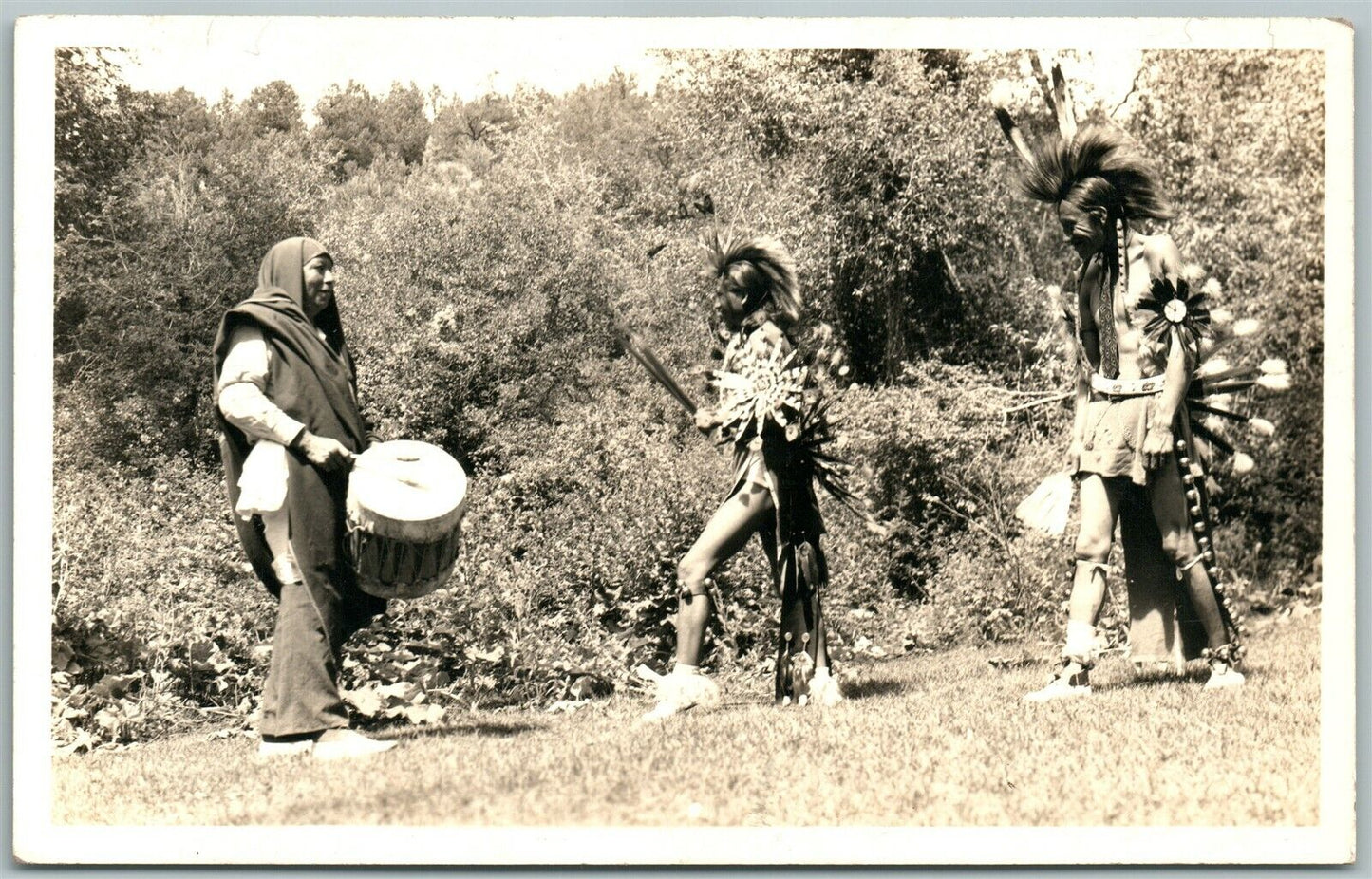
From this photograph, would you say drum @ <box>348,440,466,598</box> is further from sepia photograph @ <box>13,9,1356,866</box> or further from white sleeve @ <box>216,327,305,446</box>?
white sleeve @ <box>216,327,305,446</box>

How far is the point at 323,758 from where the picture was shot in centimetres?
753

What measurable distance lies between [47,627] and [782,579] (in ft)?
10.8

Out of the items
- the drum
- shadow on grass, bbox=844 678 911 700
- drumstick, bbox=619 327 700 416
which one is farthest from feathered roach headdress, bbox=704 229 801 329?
shadow on grass, bbox=844 678 911 700

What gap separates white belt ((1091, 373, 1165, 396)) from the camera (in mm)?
8070

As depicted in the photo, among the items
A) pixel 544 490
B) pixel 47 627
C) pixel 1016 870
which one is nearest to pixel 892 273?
pixel 544 490

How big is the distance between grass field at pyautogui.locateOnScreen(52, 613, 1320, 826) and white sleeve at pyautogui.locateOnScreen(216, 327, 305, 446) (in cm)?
140

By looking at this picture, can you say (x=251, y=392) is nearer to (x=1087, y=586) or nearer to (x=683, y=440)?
(x=683, y=440)

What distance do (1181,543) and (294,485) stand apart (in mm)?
3916

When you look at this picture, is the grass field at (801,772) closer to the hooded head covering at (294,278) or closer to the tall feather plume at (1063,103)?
the hooded head covering at (294,278)

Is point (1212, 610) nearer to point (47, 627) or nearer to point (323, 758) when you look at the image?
point (323, 758)

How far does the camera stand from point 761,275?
8.13m

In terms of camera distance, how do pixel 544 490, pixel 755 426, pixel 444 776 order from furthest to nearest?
pixel 544 490
pixel 755 426
pixel 444 776

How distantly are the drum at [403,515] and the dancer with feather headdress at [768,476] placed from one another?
112 cm

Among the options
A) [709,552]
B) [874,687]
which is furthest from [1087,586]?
[709,552]
